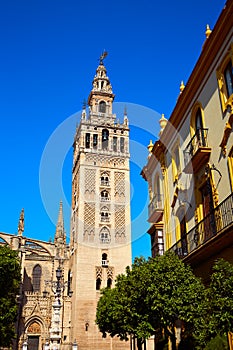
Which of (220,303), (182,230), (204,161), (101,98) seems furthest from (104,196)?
(220,303)

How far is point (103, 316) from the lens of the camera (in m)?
24.4

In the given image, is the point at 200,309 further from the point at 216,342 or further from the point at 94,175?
the point at 94,175

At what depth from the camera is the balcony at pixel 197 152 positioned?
1293 cm

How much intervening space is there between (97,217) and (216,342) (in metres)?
33.6

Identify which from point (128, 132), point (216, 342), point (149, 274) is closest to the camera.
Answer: point (216, 342)

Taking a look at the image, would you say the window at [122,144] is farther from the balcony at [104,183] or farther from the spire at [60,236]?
the spire at [60,236]

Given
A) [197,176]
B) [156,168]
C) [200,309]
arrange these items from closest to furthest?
[200,309] < [197,176] < [156,168]

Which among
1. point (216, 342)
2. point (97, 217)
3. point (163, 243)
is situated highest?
point (97, 217)

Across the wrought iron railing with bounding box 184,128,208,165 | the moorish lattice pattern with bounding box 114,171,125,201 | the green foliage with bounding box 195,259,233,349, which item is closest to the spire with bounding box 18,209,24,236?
the moorish lattice pattern with bounding box 114,171,125,201

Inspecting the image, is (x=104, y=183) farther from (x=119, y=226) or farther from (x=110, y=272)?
(x=110, y=272)

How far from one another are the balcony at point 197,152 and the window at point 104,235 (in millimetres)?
28775

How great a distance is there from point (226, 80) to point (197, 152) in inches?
102

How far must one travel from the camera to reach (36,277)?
44.6m

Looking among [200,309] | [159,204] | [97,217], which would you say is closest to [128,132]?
[97,217]
